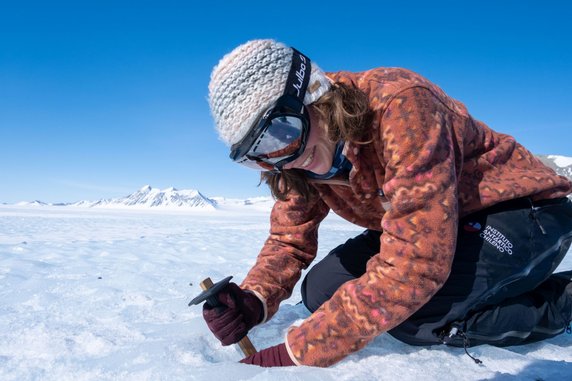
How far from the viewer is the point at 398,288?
1.08 m

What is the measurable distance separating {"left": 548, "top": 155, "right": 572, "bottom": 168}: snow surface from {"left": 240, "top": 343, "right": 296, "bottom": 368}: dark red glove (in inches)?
4459

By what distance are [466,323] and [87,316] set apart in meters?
1.66

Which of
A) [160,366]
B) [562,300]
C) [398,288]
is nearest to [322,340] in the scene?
[398,288]

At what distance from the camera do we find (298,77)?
1.21 metres

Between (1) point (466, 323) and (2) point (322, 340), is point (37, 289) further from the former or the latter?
(1) point (466, 323)

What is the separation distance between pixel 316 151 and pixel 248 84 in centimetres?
34

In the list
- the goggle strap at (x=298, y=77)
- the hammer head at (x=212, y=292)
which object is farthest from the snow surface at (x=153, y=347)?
the goggle strap at (x=298, y=77)

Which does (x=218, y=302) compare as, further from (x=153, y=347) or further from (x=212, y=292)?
(x=153, y=347)

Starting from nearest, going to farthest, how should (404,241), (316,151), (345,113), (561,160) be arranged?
(404,241)
(345,113)
(316,151)
(561,160)

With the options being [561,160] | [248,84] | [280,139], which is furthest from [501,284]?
[561,160]

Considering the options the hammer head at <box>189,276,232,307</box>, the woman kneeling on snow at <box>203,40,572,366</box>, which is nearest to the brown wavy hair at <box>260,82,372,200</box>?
the woman kneeling on snow at <box>203,40,572,366</box>

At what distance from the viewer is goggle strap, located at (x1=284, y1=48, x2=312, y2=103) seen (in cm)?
119

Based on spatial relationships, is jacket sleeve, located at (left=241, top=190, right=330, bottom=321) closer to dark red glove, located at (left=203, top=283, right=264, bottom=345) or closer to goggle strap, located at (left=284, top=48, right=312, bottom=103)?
dark red glove, located at (left=203, top=283, right=264, bottom=345)

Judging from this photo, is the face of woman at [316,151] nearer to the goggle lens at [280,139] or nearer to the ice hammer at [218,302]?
the goggle lens at [280,139]
